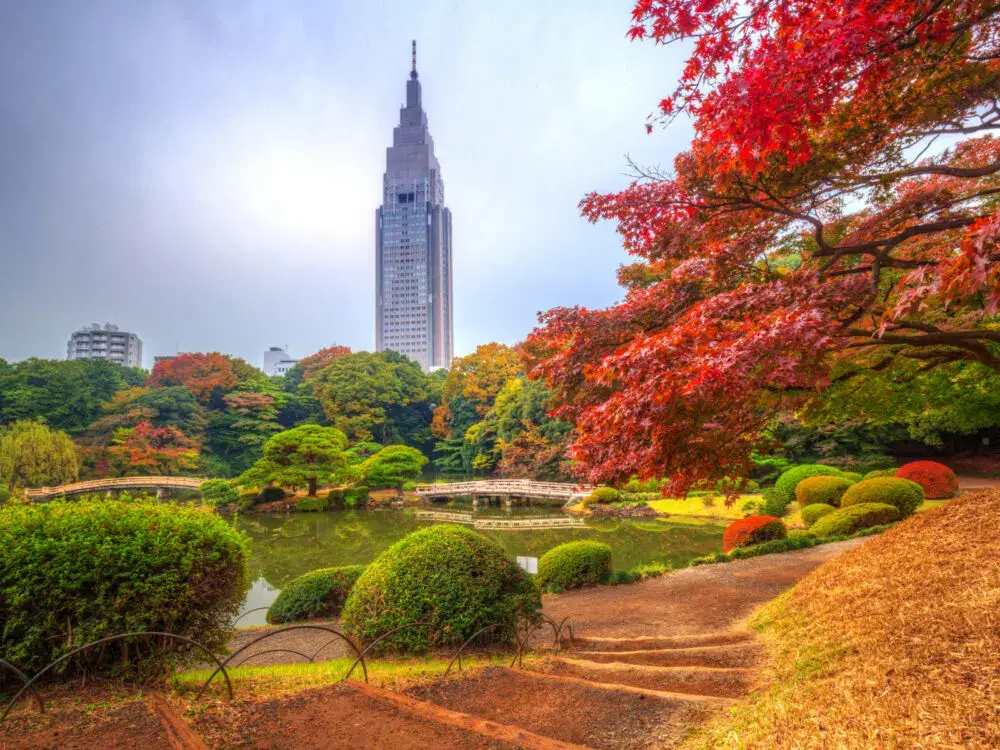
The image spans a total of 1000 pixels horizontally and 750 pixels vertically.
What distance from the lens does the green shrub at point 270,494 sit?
2278 cm

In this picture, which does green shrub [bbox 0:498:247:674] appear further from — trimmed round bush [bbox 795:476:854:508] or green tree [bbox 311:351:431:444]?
green tree [bbox 311:351:431:444]

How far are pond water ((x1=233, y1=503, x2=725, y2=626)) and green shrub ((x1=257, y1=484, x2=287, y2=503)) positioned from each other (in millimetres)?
1240

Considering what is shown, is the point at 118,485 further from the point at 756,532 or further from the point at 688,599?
the point at 756,532

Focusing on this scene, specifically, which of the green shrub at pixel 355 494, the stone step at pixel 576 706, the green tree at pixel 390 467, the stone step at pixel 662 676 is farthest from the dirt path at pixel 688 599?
the green shrub at pixel 355 494

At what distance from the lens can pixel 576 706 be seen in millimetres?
2922

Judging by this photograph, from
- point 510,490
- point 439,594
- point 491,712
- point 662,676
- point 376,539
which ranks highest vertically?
point 439,594

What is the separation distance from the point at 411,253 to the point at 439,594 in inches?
3355

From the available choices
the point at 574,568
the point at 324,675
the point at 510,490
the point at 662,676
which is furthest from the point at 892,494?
the point at 510,490

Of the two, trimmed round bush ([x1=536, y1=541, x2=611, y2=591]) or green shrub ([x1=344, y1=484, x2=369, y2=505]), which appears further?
green shrub ([x1=344, y1=484, x2=369, y2=505])

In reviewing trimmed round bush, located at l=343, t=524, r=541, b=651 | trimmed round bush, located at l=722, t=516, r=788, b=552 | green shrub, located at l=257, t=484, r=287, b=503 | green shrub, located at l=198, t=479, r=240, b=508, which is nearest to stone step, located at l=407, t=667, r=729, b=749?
trimmed round bush, located at l=343, t=524, r=541, b=651

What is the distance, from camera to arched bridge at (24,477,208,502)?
2212 cm

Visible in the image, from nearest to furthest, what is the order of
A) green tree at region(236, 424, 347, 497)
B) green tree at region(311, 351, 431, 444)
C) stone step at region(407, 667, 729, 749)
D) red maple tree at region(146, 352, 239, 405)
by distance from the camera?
1. stone step at region(407, 667, 729, 749)
2. green tree at region(236, 424, 347, 497)
3. red maple tree at region(146, 352, 239, 405)
4. green tree at region(311, 351, 431, 444)

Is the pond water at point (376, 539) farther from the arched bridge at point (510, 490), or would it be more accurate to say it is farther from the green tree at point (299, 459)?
the green tree at point (299, 459)

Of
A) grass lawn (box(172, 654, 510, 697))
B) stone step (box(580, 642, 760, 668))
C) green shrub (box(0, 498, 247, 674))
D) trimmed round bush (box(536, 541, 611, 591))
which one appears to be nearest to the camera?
green shrub (box(0, 498, 247, 674))
